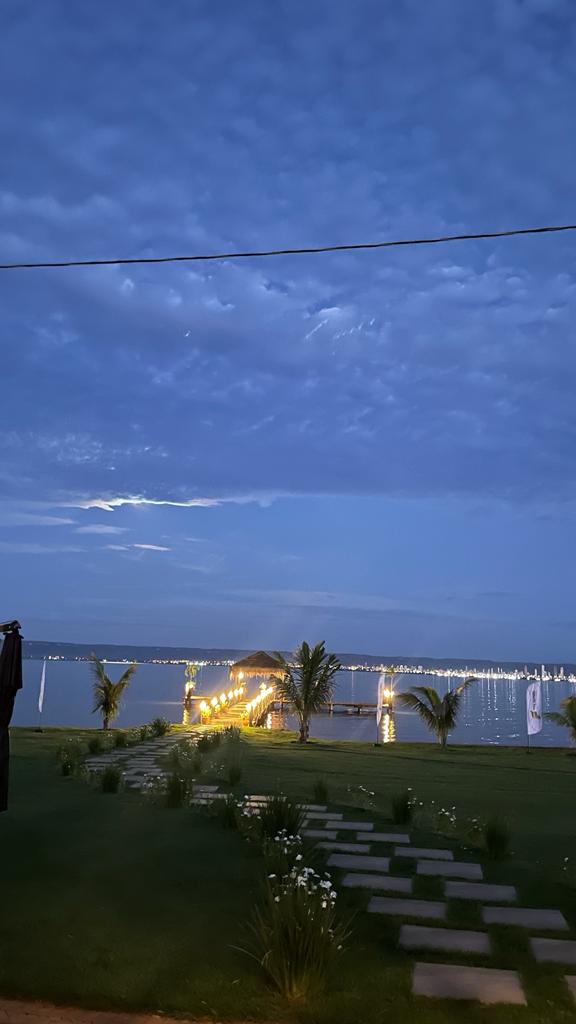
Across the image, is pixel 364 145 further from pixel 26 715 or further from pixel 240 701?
pixel 26 715

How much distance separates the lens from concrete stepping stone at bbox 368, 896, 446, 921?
441cm

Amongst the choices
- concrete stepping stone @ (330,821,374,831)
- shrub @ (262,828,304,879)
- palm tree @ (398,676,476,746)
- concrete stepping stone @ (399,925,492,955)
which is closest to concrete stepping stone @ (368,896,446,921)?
concrete stepping stone @ (399,925,492,955)

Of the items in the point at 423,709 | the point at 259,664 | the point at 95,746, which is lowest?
the point at 95,746

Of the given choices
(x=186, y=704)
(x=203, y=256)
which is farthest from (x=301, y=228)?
(x=186, y=704)

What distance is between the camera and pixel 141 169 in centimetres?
1098

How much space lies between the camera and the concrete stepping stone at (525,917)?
14.1 ft

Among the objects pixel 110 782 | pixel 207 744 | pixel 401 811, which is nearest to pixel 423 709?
pixel 207 744

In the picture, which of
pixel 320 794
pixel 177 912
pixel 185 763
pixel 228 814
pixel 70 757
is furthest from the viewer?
pixel 185 763

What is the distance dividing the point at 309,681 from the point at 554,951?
53.3 ft

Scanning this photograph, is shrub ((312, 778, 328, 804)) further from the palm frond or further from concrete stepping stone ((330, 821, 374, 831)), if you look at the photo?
the palm frond

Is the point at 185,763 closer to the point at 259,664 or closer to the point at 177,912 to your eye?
the point at 177,912

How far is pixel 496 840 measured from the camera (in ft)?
19.5

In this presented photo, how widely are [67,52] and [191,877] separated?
31.4 feet

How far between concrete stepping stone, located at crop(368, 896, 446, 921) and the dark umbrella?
276 cm
